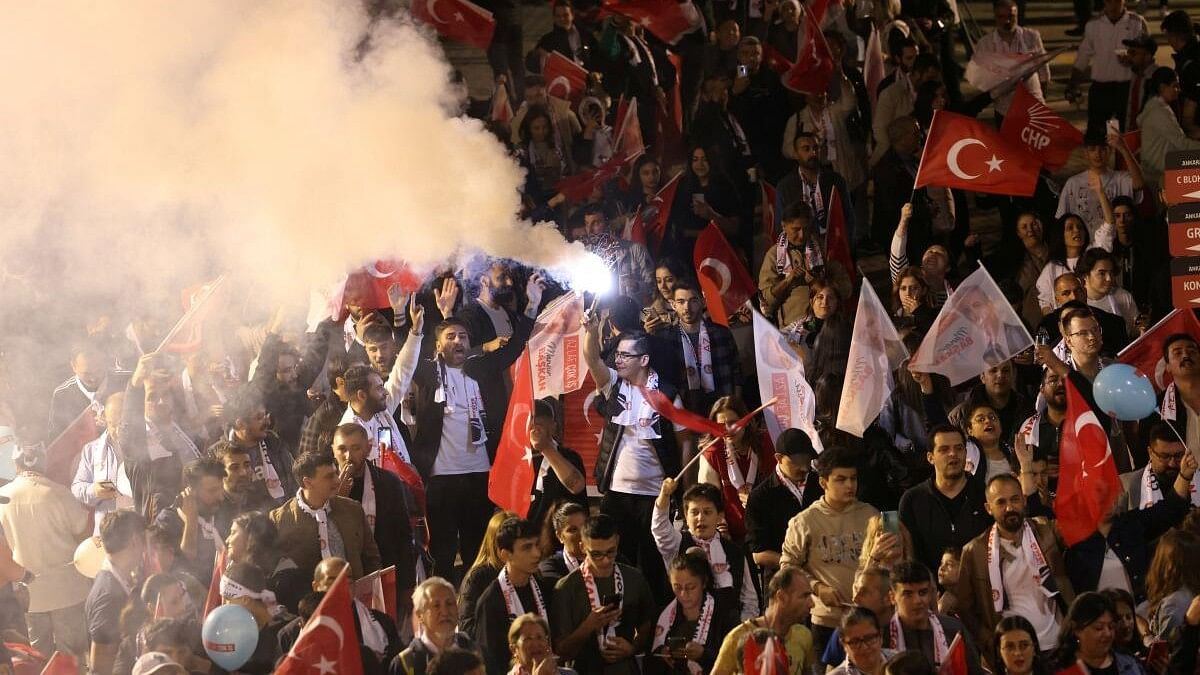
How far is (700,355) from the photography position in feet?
42.6

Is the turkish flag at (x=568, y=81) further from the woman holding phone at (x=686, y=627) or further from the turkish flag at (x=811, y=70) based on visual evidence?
the woman holding phone at (x=686, y=627)

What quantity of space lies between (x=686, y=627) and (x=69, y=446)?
4609 millimetres

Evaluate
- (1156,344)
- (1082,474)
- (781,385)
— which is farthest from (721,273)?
(1082,474)

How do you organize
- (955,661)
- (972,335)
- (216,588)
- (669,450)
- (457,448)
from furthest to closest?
(972,335), (457,448), (669,450), (216,588), (955,661)

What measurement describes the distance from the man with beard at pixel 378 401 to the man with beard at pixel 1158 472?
4.23 m

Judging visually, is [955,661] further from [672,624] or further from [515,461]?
[515,461]

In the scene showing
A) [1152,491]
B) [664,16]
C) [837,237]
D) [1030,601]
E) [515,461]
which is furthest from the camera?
[664,16]

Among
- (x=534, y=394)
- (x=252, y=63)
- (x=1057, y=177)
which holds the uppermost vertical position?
(x=252, y=63)

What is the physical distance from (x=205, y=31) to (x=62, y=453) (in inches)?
110

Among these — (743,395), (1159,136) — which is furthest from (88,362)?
(1159,136)

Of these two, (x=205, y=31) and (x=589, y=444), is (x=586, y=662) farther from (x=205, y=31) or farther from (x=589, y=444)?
(x=205, y=31)

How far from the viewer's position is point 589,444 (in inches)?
506

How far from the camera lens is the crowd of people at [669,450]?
9.94 m

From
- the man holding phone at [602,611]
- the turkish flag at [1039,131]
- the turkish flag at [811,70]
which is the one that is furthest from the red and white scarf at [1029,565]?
the turkish flag at [811,70]
